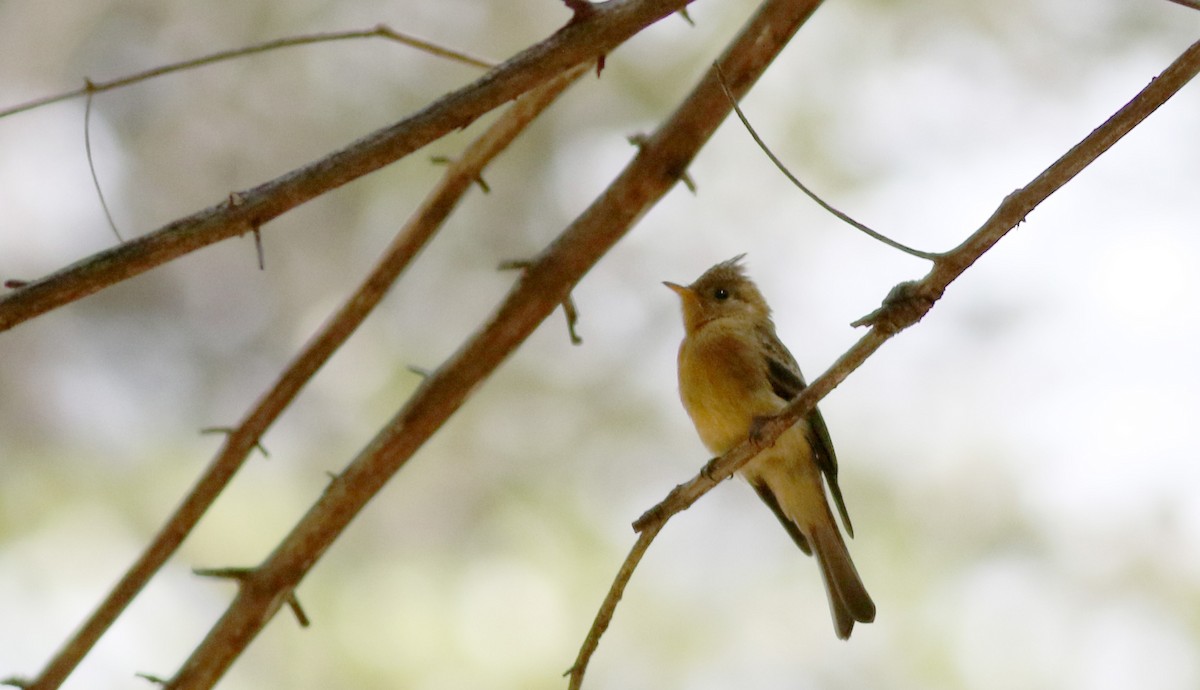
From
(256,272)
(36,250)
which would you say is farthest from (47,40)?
(256,272)

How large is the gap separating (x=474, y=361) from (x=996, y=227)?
186cm

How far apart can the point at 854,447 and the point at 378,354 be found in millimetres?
2577

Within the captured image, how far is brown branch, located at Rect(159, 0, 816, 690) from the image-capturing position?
143 inches

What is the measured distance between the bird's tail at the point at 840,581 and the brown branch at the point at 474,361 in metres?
1.44

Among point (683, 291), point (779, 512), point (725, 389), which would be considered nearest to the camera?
point (725, 389)

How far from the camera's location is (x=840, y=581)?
14.2ft

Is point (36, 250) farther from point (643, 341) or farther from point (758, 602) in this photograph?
point (758, 602)

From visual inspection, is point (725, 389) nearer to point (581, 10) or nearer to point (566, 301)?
point (566, 301)

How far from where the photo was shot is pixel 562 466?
20.9ft

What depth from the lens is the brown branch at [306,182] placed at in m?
2.55

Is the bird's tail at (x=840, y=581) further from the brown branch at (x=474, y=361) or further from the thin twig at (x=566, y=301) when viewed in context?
the brown branch at (x=474, y=361)

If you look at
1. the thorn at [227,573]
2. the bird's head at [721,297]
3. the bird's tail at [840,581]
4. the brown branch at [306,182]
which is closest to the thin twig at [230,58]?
the brown branch at [306,182]

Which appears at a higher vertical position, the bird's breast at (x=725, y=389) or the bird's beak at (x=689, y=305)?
the bird's beak at (x=689, y=305)

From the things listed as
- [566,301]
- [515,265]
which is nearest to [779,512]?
[566,301]
